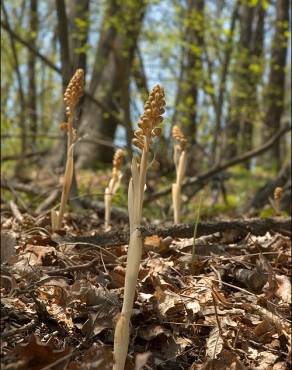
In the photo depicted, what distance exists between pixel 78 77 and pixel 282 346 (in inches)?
68.2

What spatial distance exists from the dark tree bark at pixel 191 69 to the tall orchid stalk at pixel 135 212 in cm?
819

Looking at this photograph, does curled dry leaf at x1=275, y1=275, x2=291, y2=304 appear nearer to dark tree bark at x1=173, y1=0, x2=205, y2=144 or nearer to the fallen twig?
Result: the fallen twig

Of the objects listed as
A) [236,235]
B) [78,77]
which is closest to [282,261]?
[236,235]

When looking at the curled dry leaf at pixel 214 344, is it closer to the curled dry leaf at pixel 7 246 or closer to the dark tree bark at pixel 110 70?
the curled dry leaf at pixel 7 246

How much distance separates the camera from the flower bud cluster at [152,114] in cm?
165

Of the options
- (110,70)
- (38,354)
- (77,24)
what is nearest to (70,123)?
(38,354)

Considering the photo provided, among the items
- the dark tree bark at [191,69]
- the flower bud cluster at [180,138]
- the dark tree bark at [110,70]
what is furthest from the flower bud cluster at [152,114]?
the dark tree bark at [191,69]

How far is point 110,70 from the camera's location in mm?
12289

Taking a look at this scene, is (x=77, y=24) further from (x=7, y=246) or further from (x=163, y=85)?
(x=7, y=246)

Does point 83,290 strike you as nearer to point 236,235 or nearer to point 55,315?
point 55,315

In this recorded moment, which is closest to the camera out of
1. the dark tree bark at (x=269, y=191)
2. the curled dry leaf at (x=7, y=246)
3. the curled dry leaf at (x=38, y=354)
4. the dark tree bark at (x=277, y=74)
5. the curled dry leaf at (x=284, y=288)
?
the curled dry leaf at (x=38, y=354)

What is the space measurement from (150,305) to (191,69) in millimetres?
9075

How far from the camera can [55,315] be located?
6.77ft

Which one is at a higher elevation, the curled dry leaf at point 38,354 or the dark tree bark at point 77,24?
the dark tree bark at point 77,24
